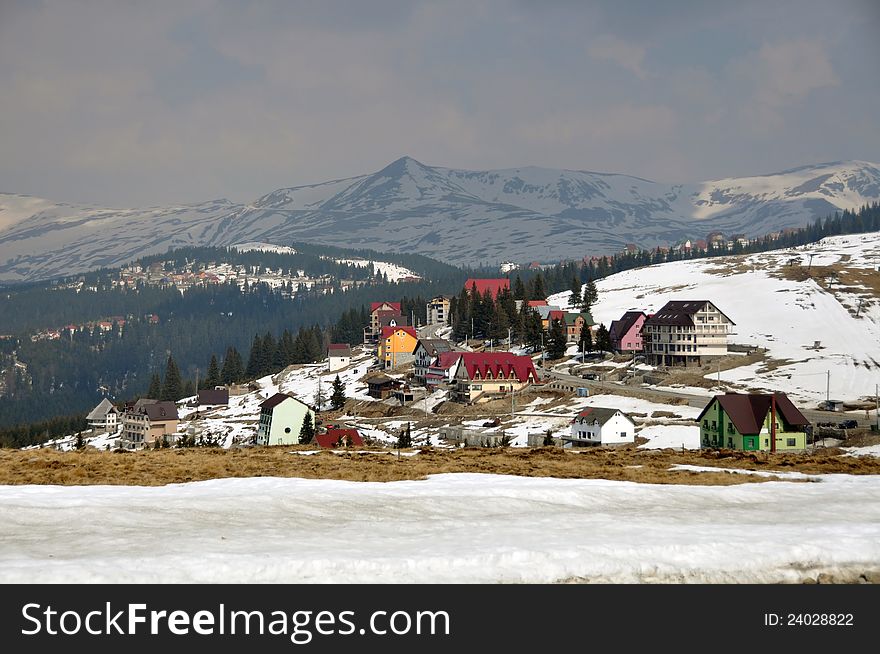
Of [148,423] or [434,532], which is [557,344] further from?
[434,532]

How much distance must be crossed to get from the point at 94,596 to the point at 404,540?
6.51 m

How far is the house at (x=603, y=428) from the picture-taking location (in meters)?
86.1

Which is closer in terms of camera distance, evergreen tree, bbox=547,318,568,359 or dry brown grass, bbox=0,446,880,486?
dry brown grass, bbox=0,446,880,486

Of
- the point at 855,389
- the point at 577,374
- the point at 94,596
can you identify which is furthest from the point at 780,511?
the point at 577,374

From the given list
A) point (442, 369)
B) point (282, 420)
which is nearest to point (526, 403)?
point (442, 369)

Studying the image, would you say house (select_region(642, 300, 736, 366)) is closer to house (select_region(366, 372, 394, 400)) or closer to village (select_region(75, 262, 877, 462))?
village (select_region(75, 262, 877, 462))

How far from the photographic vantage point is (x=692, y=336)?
138375 millimetres

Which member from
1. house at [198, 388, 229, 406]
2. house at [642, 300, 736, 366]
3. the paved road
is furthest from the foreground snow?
house at [198, 388, 229, 406]

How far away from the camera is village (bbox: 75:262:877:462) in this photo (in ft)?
263

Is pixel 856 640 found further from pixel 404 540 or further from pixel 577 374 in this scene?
pixel 577 374

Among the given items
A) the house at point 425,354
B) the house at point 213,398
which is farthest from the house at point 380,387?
the house at point 213,398

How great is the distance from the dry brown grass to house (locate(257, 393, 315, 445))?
210 ft

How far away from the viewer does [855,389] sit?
113250mm

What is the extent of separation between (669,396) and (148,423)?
247ft
